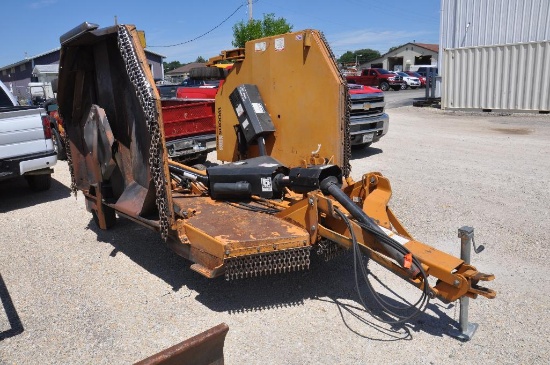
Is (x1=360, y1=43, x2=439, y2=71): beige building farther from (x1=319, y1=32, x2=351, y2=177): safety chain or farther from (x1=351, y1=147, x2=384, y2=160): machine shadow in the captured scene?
(x1=319, y1=32, x2=351, y2=177): safety chain

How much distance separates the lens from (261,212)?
416cm

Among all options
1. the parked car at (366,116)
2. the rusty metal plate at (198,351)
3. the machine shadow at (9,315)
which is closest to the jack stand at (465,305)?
the rusty metal plate at (198,351)

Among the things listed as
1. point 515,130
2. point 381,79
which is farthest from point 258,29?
point 515,130

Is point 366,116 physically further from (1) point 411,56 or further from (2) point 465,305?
(1) point 411,56

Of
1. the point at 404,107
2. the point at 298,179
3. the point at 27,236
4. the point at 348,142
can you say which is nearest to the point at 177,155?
the point at 27,236

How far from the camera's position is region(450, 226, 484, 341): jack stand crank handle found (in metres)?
3.09

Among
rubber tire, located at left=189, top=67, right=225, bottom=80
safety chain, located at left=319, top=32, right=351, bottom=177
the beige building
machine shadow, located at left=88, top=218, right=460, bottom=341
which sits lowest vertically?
machine shadow, located at left=88, top=218, right=460, bottom=341

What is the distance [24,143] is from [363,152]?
663 cm

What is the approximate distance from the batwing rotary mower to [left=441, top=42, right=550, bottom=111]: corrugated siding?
13375 millimetres

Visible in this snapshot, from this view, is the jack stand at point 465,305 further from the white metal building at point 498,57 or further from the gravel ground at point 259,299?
the white metal building at point 498,57

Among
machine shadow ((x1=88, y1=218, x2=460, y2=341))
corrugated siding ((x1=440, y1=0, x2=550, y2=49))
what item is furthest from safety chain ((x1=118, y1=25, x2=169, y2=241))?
corrugated siding ((x1=440, y1=0, x2=550, y2=49))

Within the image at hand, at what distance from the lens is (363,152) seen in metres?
10.2

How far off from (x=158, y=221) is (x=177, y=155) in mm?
3961

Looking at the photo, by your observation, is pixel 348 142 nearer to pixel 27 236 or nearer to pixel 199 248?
pixel 199 248
